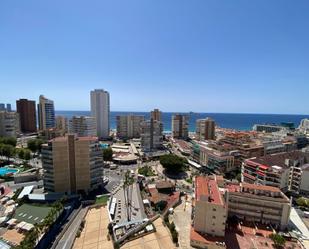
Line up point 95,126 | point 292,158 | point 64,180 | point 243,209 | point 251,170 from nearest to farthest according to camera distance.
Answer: point 243,209 → point 64,180 → point 251,170 → point 292,158 → point 95,126

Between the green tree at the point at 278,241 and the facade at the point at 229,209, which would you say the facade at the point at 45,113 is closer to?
the facade at the point at 229,209

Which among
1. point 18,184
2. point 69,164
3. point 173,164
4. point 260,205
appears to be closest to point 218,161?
point 173,164

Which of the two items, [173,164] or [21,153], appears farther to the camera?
[21,153]

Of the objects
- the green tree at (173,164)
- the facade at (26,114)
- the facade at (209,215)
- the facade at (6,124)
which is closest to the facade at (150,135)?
the green tree at (173,164)

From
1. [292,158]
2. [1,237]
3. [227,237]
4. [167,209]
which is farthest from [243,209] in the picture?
[1,237]

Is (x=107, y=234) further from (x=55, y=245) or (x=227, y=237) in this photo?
(x=227, y=237)

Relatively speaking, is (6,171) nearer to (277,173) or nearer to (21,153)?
(21,153)

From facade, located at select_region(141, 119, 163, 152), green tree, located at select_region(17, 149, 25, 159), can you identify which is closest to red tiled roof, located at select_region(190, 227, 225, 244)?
facade, located at select_region(141, 119, 163, 152)
